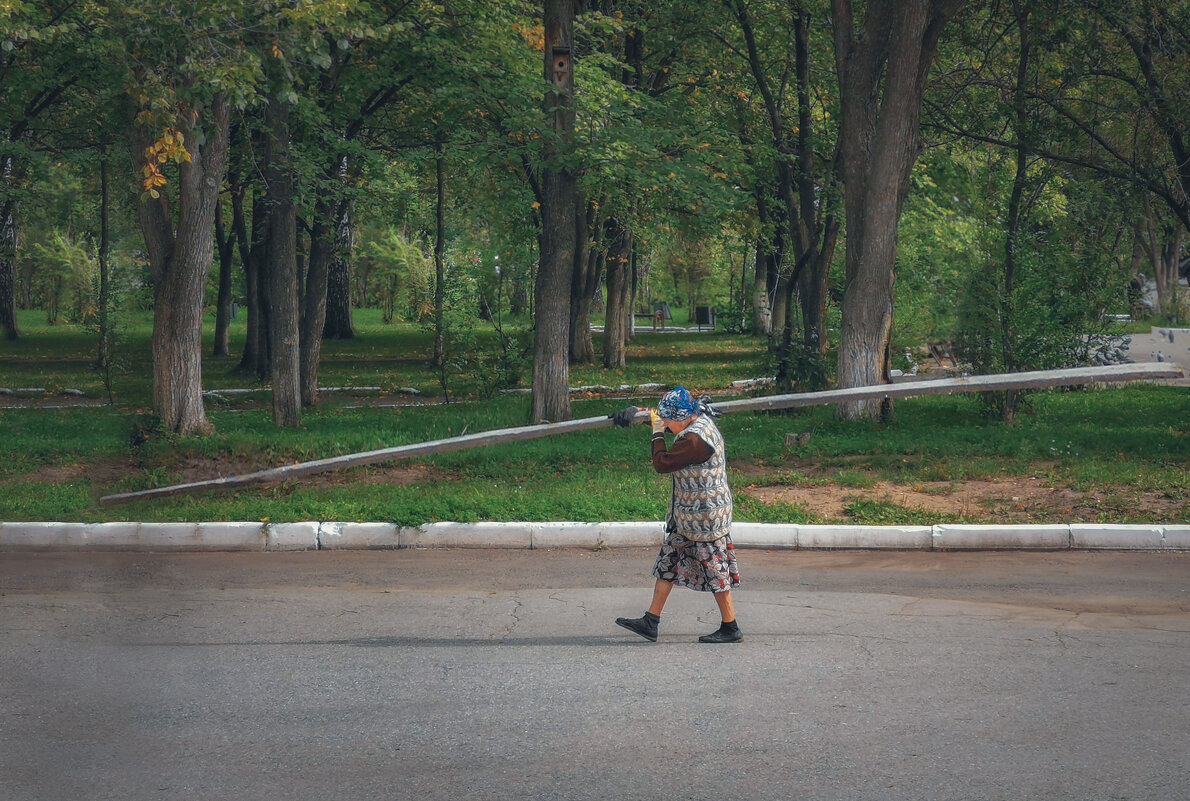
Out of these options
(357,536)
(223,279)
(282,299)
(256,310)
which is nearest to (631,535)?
(357,536)

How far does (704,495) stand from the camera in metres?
7.02

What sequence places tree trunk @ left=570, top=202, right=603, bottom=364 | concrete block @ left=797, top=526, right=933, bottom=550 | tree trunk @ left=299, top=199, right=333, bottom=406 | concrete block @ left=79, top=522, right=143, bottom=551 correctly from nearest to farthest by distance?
concrete block @ left=797, top=526, right=933, bottom=550 < concrete block @ left=79, top=522, right=143, bottom=551 < tree trunk @ left=299, top=199, right=333, bottom=406 < tree trunk @ left=570, top=202, right=603, bottom=364

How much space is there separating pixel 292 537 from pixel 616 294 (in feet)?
66.1

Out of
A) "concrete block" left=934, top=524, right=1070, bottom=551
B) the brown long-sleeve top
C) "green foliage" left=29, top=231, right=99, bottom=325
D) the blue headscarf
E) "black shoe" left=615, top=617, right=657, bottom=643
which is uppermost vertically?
"green foliage" left=29, top=231, right=99, bottom=325

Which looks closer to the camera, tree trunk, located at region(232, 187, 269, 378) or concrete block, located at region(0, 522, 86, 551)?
concrete block, located at region(0, 522, 86, 551)

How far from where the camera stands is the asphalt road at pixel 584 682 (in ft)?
16.6

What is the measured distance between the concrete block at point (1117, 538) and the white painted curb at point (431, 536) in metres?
0.14

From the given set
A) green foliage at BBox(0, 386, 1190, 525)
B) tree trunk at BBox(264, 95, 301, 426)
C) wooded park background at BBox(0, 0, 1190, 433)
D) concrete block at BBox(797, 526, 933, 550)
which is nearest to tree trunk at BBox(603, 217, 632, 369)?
wooded park background at BBox(0, 0, 1190, 433)

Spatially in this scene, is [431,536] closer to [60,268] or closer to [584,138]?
[584,138]

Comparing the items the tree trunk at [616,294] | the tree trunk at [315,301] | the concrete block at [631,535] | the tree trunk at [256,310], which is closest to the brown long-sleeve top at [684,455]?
the concrete block at [631,535]

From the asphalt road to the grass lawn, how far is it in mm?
1244

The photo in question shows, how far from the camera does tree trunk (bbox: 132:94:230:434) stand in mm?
14086

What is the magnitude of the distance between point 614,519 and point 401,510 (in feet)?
6.57

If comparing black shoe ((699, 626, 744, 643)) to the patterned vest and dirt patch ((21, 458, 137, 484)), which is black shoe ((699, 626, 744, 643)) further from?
dirt patch ((21, 458, 137, 484))
